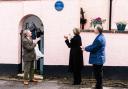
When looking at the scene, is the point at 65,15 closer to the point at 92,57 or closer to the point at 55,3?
the point at 55,3

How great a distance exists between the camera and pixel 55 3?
15.1 m

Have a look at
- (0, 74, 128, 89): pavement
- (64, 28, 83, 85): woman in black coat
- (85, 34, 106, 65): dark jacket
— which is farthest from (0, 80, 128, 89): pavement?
→ (85, 34, 106, 65): dark jacket

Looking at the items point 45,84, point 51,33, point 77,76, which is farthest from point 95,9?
point 45,84

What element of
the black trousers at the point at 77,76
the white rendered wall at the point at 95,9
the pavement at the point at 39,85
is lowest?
the pavement at the point at 39,85

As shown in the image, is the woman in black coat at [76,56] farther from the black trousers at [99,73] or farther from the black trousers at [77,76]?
the black trousers at [99,73]

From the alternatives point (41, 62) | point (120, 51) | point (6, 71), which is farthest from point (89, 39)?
point (6, 71)

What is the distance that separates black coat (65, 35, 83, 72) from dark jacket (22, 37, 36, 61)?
1.16 metres

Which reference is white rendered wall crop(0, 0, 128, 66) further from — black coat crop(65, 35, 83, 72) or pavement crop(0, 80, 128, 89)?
pavement crop(0, 80, 128, 89)

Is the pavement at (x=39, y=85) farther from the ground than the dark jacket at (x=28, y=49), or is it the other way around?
the dark jacket at (x=28, y=49)

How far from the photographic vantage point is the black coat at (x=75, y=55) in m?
14.1

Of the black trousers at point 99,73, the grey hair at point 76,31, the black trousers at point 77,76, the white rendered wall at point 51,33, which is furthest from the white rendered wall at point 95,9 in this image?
the black trousers at point 99,73

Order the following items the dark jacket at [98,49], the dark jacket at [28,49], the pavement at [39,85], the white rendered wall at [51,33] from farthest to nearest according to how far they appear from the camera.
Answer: the white rendered wall at [51,33]
the dark jacket at [28,49]
the pavement at [39,85]
the dark jacket at [98,49]

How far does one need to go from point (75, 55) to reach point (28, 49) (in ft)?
4.97

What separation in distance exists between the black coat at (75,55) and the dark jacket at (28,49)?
1.16 metres
